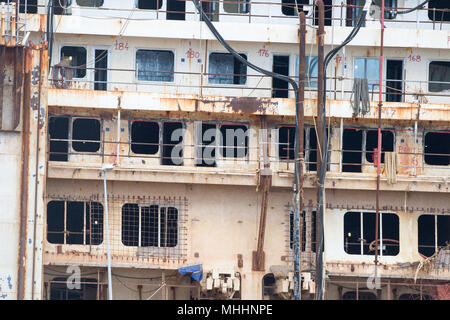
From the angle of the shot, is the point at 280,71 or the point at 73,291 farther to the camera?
the point at 280,71

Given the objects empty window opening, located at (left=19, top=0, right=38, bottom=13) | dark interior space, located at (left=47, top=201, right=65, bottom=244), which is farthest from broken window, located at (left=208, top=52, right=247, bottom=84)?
dark interior space, located at (left=47, top=201, right=65, bottom=244)

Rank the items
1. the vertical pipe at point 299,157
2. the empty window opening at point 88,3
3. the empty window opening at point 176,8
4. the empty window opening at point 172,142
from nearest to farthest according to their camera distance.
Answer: the vertical pipe at point 299,157 < the empty window opening at point 172,142 < the empty window opening at point 88,3 < the empty window opening at point 176,8

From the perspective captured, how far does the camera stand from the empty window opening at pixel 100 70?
92.5ft

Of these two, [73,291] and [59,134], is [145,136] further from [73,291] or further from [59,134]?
[73,291]

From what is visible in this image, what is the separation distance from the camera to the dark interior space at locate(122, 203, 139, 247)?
2759 centimetres

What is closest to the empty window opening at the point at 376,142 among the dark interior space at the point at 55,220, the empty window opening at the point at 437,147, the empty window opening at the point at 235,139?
the empty window opening at the point at 437,147

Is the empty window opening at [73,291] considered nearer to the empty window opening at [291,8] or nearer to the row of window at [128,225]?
the row of window at [128,225]

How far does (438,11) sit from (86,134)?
10232 millimetres

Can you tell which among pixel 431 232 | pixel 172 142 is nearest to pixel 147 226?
pixel 172 142

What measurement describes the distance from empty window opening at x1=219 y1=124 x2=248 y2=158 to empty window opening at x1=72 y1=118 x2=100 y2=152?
329cm

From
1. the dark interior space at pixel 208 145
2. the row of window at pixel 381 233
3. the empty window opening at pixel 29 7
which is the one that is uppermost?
the empty window opening at pixel 29 7

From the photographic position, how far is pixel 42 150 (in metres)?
25.7

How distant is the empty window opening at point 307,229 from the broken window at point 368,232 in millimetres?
889

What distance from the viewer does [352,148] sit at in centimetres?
2848
